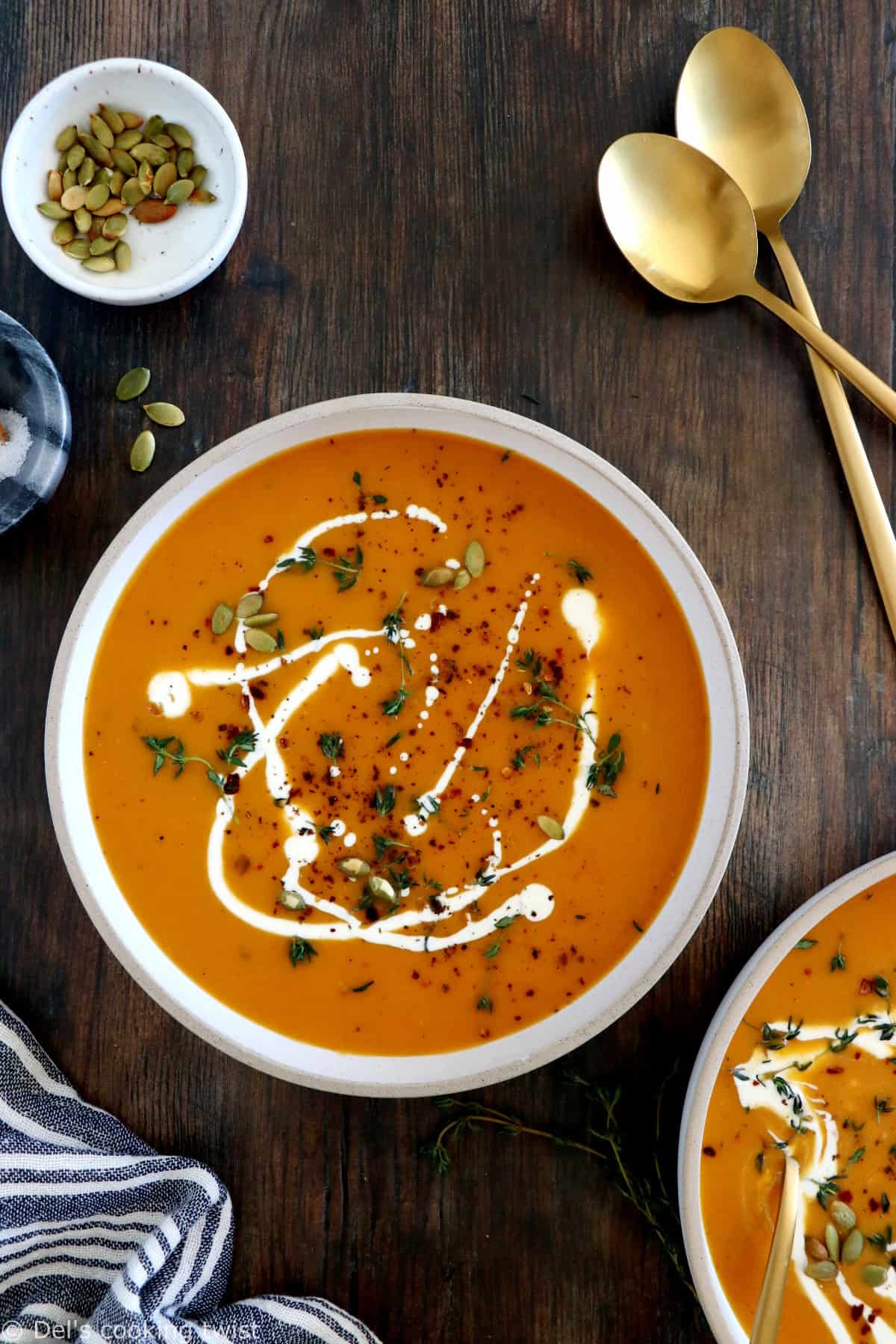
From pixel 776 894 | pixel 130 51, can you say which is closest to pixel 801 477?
pixel 776 894

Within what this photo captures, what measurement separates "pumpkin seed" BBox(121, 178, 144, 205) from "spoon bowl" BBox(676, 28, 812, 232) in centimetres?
78

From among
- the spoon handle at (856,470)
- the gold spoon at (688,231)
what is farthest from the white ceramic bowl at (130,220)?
the spoon handle at (856,470)

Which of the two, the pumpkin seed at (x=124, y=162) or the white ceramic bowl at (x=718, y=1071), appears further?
the pumpkin seed at (x=124, y=162)

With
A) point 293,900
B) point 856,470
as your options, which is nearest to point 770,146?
point 856,470

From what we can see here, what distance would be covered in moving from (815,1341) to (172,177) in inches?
73.2

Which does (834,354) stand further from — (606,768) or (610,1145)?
(610,1145)

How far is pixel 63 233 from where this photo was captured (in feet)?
4.60

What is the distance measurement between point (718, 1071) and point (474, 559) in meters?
0.74

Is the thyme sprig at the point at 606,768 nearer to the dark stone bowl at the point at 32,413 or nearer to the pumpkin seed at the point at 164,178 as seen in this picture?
the dark stone bowl at the point at 32,413

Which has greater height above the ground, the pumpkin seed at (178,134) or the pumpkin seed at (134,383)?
the pumpkin seed at (178,134)

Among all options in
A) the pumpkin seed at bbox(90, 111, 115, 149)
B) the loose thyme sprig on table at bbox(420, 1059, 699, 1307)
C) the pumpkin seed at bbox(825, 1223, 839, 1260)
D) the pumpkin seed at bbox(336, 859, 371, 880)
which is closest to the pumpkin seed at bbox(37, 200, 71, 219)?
the pumpkin seed at bbox(90, 111, 115, 149)

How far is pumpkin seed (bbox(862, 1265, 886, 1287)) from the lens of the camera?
1.35 metres

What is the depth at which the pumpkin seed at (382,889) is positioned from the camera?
4.41ft

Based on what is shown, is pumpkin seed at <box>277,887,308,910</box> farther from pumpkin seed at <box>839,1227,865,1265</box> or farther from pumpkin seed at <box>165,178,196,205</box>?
pumpkin seed at <box>165,178,196,205</box>
